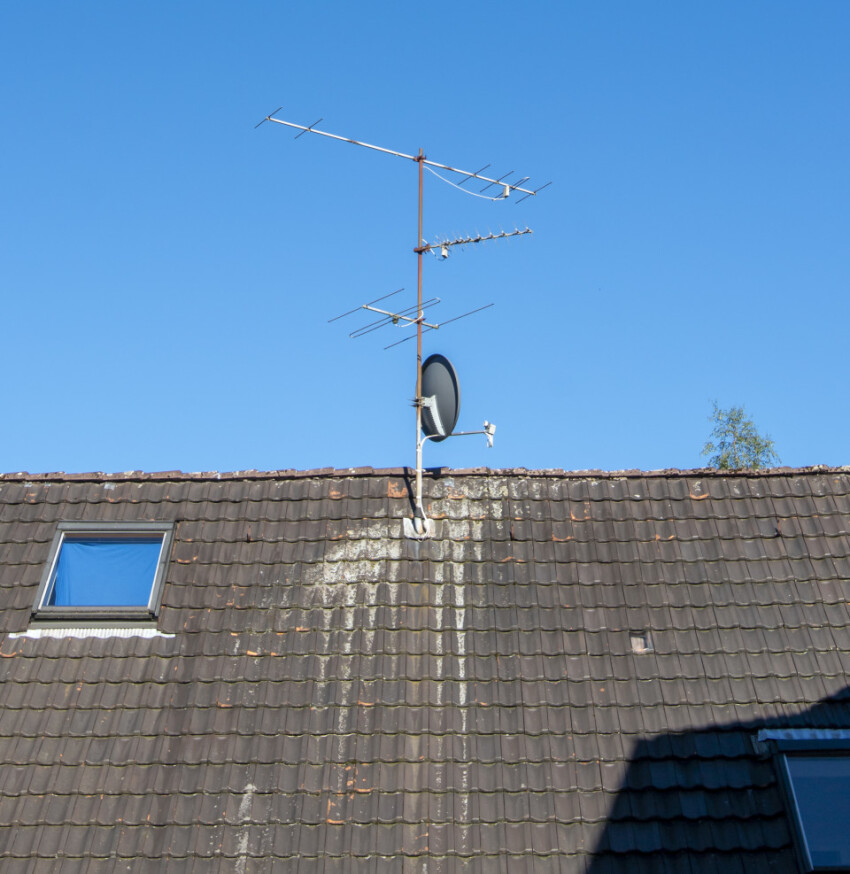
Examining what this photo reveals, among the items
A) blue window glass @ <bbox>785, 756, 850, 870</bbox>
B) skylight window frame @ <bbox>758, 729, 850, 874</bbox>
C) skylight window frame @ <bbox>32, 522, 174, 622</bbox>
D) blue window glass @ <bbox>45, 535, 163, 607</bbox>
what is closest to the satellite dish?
skylight window frame @ <bbox>32, 522, 174, 622</bbox>

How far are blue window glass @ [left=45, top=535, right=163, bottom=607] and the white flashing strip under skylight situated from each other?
0.89 feet

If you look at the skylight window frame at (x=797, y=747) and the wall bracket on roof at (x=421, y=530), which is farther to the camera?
the wall bracket on roof at (x=421, y=530)

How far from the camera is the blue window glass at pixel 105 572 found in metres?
8.88

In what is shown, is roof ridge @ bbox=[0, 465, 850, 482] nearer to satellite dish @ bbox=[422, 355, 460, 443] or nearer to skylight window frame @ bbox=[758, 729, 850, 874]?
satellite dish @ bbox=[422, 355, 460, 443]

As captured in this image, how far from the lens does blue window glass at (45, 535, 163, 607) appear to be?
8.88m

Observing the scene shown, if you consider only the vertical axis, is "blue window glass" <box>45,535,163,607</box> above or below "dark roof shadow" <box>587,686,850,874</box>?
above

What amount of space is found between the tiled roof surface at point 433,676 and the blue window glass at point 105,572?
23 centimetres

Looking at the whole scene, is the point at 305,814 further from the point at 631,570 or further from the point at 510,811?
the point at 631,570

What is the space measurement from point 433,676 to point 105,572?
10.7 feet

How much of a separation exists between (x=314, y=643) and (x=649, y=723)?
2.74 metres

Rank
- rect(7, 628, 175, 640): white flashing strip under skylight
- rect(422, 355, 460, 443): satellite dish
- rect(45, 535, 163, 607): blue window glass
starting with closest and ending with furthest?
rect(7, 628, 175, 640): white flashing strip under skylight → rect(45, 535, 163, 607): blue window glass → rect(422, 355, 460, 443): satellite dish

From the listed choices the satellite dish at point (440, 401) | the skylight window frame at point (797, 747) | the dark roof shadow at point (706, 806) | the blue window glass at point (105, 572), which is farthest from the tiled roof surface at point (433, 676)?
the satellite dish at point (440, 401)

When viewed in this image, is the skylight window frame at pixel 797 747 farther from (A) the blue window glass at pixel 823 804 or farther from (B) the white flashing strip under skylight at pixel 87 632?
(B) the white flashing strip under skylight at pixel 87 632

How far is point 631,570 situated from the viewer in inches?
346
